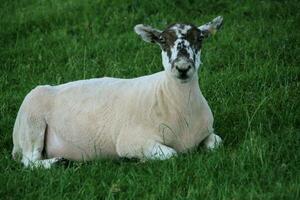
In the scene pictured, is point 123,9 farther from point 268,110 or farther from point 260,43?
point 268,110

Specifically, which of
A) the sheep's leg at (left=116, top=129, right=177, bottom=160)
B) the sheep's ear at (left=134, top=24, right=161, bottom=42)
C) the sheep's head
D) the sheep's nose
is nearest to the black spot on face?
the sheep's head

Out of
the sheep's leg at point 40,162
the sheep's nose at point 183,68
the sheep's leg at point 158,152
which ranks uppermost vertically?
the sheep's nose at point 183,68

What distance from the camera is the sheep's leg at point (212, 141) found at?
7766 millimetres

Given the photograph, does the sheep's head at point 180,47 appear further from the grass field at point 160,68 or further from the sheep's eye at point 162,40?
the grass field at point 160,68

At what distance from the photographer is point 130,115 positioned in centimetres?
816

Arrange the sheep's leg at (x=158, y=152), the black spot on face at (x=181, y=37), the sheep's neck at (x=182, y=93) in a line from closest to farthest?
the sheep's leg at (x=158, y=152) < the black spot on face at (x=181, y=37) < the sheep's neck at (x=182, y=93)

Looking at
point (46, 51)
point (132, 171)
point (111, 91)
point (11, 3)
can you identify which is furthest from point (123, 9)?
point (132, 171)

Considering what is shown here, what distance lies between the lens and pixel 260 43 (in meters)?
11.8

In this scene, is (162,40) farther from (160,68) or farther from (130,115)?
(160,68)

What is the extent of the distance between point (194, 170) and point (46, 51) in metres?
6.48

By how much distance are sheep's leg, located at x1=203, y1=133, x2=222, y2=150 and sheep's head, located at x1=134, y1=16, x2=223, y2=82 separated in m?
0.75

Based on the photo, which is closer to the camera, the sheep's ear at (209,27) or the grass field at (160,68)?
the grass field at (160,68)

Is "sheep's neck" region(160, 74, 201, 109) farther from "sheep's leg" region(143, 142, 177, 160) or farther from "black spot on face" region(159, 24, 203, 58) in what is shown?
"sheep's leg" region(143, 142, 177, 160)

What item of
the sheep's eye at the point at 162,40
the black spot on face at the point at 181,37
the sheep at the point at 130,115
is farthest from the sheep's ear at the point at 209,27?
the sheep's eye at the point at 162,40
